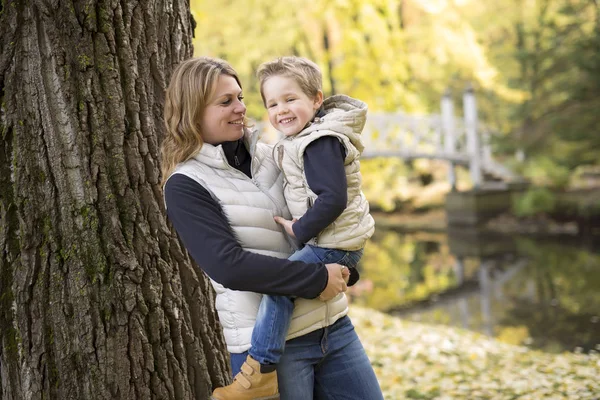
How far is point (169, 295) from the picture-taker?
2.47 meters

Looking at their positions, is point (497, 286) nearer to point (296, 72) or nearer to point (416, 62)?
point (416, 62)

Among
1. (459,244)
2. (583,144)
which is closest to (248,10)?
(459,244)

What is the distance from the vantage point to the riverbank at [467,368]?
455cm

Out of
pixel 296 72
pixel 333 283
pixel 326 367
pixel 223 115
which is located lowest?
pixel 326 367

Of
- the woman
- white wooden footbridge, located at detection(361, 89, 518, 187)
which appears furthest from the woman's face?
white wooden footbridge, located at detection(361, 89, 518, 187)

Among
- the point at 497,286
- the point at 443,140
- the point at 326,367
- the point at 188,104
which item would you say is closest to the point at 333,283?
the point at 326,367

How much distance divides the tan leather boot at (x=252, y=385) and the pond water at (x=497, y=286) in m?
5.08

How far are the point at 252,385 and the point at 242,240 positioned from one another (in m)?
0.42

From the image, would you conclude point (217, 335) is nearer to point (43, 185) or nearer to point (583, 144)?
point (43, 185)

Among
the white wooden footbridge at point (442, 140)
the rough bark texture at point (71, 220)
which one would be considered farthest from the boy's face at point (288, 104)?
the white wooden footbridge at point (442, 140)

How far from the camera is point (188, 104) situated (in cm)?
203

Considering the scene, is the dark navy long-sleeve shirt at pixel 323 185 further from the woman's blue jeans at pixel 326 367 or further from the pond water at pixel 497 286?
the pond water at pixel 497 286

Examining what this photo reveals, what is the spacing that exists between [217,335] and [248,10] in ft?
41.0

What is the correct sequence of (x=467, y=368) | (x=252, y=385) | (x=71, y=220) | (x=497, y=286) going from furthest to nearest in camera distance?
(x=497, y=286) → (x=467, y=368) → (x=71, y=220) → (x=252, y=385)
